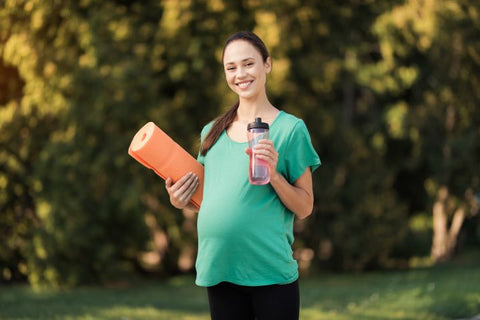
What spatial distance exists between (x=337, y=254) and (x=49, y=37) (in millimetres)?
6529

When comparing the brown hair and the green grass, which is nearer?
the brown hair

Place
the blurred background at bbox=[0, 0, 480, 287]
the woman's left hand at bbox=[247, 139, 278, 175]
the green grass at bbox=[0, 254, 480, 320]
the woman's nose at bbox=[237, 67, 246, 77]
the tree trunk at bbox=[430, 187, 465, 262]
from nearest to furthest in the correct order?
1. the woman's left hand at bbox=[247, 139, 278, 175]
2. the woman's nose at bbox=[237, 67, 246, 77]
3. the green grass at bbox=[0, 254, 480, 320]
4. the blurred background at bbox=[0, 0, 480, 287]
5. the tree trunk at bbox=[430, 187, 465, 262]

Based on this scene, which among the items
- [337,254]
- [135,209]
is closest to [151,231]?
[135,209]

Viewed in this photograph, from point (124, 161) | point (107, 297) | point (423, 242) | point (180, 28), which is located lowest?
point (423, 242)

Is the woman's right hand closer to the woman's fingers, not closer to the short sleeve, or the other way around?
the woman's fingers

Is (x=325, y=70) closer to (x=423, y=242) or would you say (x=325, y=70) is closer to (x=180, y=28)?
(x=180, y=28)

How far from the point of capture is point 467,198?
15047mm

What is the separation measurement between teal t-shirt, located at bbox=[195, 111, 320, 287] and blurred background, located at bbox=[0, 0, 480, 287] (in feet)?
25.6

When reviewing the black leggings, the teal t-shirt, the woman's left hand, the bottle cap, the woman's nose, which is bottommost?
the black leggings

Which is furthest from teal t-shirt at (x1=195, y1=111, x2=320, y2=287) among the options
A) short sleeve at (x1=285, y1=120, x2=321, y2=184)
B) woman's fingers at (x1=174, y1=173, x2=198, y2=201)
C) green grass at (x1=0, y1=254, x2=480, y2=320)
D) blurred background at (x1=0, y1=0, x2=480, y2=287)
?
blurred background at (x1=0, y1=0, x2=480, y2=287)

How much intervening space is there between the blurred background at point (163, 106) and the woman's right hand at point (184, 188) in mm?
7670

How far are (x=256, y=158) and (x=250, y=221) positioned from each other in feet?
0.84

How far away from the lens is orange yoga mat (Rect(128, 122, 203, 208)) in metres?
2.66

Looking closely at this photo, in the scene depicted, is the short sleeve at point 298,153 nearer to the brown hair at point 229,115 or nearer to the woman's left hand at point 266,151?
the woman's left hand at point 266,151
